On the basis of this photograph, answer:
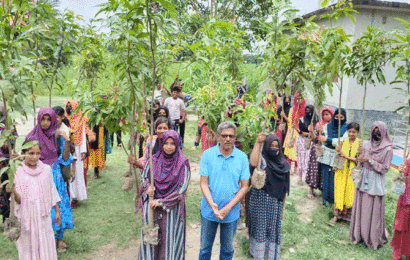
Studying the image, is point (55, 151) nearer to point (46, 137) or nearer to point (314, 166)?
point (46, 137)

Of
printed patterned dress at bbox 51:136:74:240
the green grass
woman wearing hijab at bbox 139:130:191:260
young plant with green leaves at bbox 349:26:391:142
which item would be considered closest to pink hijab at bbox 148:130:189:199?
woman wearing hijab at bbox 139:130:191:260

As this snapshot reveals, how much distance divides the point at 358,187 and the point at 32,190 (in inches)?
167

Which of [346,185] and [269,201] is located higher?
[269,201]

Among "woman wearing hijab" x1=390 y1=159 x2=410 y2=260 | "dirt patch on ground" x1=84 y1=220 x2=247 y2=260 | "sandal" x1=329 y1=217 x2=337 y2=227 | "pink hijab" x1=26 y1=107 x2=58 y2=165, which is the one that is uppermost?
"pink hijab" x1=26 y1=107 x2=58 y2=165

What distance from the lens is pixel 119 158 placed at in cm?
923

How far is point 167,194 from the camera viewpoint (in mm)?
3664

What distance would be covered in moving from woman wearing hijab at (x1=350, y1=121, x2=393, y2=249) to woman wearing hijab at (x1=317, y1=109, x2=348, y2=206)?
0.92 m

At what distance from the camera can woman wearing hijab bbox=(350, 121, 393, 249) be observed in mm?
4773

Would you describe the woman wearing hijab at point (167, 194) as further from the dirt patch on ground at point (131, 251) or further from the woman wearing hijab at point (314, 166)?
the woman wearing hijab at point (314, 166)

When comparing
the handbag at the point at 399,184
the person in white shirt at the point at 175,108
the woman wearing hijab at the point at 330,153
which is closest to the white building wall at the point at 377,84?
the person in white shirt at the point at 175,108

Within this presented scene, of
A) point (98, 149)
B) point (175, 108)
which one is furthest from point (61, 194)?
point (175, 108)

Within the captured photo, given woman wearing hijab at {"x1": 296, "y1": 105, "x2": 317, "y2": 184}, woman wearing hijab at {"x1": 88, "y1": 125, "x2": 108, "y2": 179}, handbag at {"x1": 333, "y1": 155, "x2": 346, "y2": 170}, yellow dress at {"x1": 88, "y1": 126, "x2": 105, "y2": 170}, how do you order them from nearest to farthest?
handbag at {"x1": 333, "y1": 155, "x2": 346, "y2": 170}, woman wearing hijab at {"x1": 88, "y1": 125, "x2": 108, "y2": 179}, yellow dress at {"x1": 88, "y1": 126, "x2": 105, "y2": 170}, woman wearing hijab at {"x1": 296, "y1": 105, "x2": 317, "y2": 184}

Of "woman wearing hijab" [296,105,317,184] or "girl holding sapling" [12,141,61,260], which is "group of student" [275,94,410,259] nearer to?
"woman wearing hijab" [296,105,317,184]

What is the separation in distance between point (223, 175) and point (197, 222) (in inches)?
88.6
